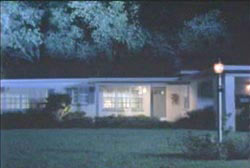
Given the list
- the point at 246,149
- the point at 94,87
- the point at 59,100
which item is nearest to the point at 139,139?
the point at 246,149

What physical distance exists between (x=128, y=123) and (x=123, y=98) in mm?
5183

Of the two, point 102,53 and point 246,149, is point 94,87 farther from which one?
point 246,149

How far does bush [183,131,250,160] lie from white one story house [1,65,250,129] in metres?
15.6

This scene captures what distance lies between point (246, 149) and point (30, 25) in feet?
30.4

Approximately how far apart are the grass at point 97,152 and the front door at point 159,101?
10451mm

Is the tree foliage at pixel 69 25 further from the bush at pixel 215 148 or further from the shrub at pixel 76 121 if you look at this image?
the bush at pixel 215 148

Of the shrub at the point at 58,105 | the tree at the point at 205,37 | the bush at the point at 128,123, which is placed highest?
the tree at the point at 205,37

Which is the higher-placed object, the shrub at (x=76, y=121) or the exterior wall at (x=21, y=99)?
the exterior wall at (x=21, y=99)

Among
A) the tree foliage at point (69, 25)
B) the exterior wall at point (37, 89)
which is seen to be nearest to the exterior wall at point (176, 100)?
the exterior wall at point (37, 89)

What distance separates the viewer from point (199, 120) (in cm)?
2592

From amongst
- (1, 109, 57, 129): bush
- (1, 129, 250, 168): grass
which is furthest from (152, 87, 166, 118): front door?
(1, 129, 250, 168): grass

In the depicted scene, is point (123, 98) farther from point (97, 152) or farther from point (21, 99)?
point (97, 152)

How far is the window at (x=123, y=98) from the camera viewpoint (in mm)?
Answer: 30672

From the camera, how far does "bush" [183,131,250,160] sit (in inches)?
493
